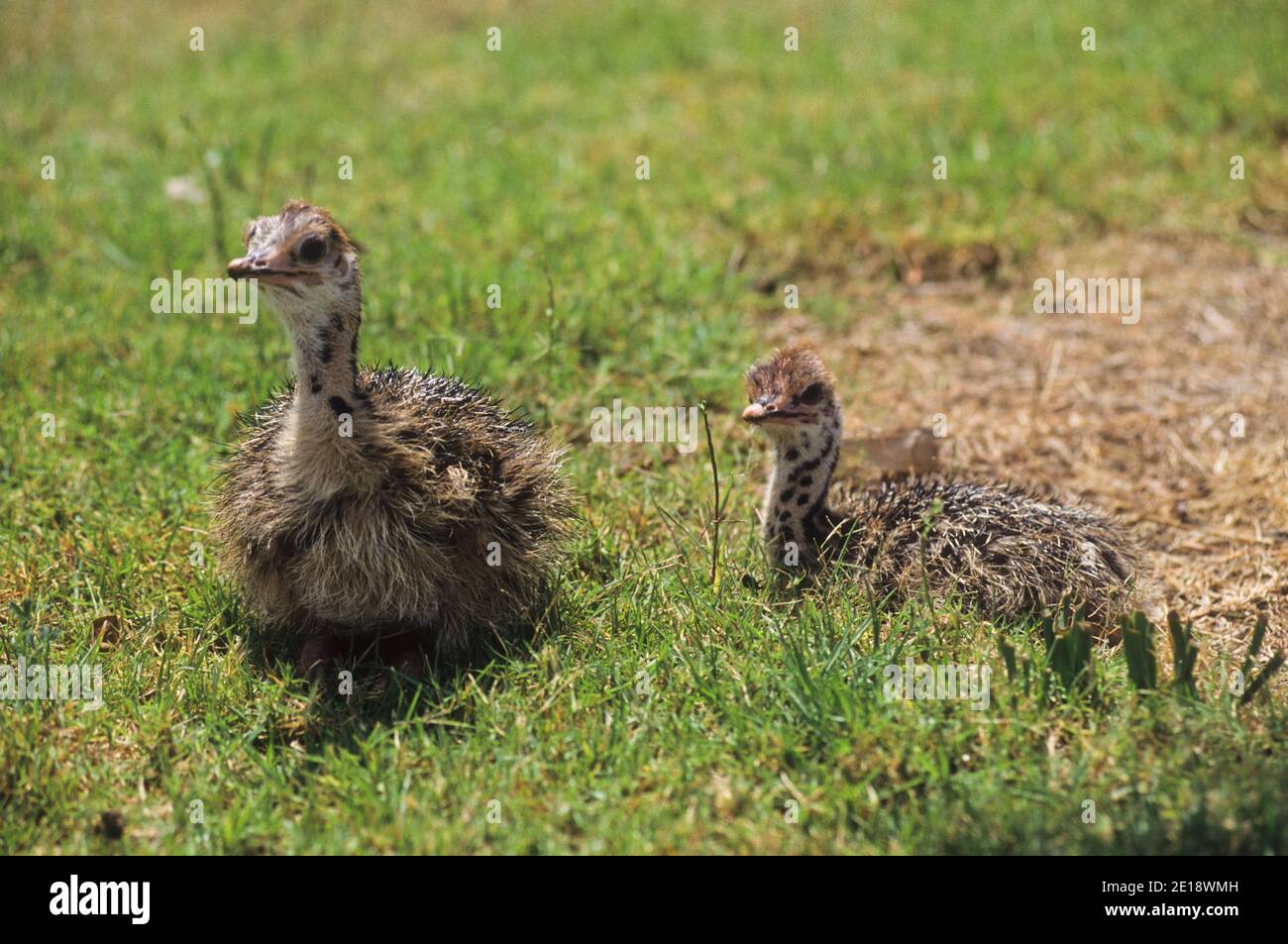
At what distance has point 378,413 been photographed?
416cm

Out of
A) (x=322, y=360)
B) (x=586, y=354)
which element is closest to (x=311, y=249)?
(x=322, y=360)

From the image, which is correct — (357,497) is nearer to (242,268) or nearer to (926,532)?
(242,268)

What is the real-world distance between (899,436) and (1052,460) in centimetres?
71

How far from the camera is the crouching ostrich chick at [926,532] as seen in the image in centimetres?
450

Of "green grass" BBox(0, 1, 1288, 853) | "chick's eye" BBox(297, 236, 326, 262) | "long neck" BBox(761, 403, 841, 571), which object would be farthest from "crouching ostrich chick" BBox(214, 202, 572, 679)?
"long neck" BBox(761, 403, 841, 571)

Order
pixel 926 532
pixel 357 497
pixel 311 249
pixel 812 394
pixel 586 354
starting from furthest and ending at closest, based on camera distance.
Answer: pixel 586 354
pixel 812 394
pixel 926 532
pixel 357 497
pixel 311 249

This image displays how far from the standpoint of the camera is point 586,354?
6.32 metres

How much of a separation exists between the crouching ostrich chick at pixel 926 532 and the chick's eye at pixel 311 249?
4.97 ft

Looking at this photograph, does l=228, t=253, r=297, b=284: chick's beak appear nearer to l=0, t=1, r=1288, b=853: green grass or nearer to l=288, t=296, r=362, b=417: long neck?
l=288, t=296, r=362, b=417: long neck

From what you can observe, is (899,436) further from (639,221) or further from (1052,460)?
(639,221)

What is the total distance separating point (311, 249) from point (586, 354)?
96.6 inches

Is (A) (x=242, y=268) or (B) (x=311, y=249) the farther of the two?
(B) (x=311, y=249)

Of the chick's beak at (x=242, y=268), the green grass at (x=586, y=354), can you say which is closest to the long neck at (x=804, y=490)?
the green grass at (x=586, y=354)

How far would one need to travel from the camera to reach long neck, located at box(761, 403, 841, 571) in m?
4.73
